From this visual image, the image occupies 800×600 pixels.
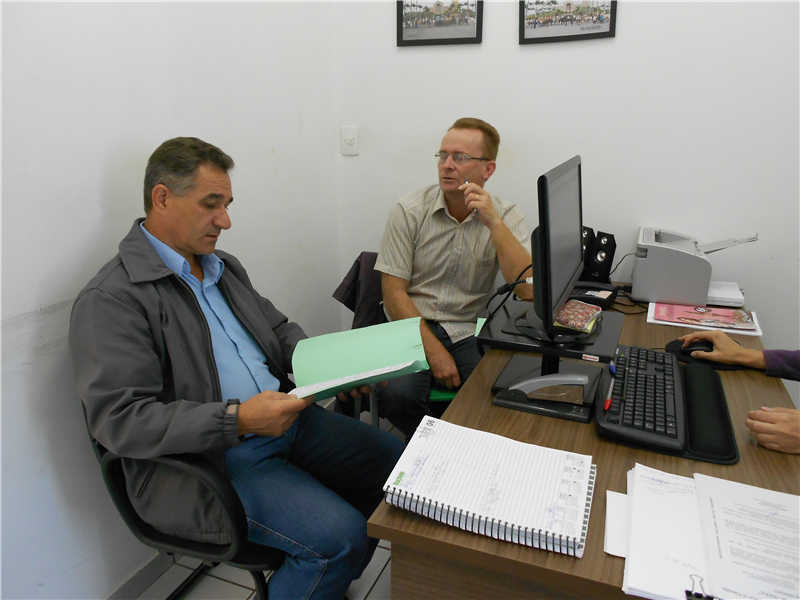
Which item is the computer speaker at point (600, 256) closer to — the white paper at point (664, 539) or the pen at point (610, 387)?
the pen at point (610, 387)

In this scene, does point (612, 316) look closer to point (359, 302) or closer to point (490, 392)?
point (490, 392)

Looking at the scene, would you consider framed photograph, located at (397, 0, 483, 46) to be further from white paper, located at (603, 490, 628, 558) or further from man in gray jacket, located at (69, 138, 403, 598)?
white paper, located at (603, 490, 628, 558)

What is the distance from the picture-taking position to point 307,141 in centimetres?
236

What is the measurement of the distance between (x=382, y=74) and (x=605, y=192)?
1.21m

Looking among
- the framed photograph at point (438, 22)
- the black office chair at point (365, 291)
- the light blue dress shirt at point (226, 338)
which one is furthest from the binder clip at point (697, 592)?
the framed photograph at point (438, 22)

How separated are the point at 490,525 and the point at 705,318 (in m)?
1.38

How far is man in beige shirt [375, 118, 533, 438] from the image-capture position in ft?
6.38

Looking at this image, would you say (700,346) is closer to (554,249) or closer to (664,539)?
(554,249)

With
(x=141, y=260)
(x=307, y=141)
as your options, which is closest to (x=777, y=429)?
(x=141, y=260)

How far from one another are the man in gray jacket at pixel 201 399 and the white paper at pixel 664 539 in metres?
0.68

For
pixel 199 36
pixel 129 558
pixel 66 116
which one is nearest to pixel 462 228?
pixel 199 36

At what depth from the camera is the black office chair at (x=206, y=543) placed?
108cm

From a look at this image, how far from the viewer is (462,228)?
2057mm

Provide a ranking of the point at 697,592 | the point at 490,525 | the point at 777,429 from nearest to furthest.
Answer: the point at 697,592 → the point at 490,525 → the point at 777,429
